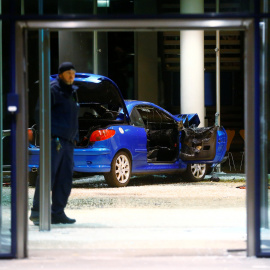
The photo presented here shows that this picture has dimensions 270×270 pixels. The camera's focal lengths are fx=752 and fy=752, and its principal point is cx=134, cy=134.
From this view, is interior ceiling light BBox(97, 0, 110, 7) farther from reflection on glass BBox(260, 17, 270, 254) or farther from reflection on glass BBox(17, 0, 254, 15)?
Result: reflection on glass BBox(260, 17, 270, 254)

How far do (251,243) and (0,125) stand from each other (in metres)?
2.47

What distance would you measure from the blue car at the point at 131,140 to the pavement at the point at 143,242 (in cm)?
259

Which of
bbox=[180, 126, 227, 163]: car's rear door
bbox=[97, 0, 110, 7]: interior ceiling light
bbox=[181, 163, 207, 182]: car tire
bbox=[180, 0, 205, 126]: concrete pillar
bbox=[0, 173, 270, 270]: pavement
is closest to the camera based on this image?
bbox=[0, 173, 270, 270]: pavement

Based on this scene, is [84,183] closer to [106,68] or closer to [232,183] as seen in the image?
[232,183]

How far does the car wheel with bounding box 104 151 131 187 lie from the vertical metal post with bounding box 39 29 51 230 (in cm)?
428

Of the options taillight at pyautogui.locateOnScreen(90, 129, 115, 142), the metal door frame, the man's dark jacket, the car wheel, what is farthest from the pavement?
the car wheel

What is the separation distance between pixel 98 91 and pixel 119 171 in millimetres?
1430

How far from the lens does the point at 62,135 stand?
26.8 feet

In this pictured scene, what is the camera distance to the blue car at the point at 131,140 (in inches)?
465

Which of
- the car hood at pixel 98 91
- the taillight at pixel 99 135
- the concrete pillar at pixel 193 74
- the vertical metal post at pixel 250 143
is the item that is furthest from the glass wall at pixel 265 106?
the concrete pillar at pixel 193 74

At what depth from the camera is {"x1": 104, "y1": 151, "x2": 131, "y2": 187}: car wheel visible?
12.1m

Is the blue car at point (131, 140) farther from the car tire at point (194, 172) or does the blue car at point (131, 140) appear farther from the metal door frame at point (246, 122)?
the metal door frame at point (246, 122)

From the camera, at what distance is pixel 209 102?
55.5 ft

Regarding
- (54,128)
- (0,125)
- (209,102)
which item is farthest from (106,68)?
(0,125)
